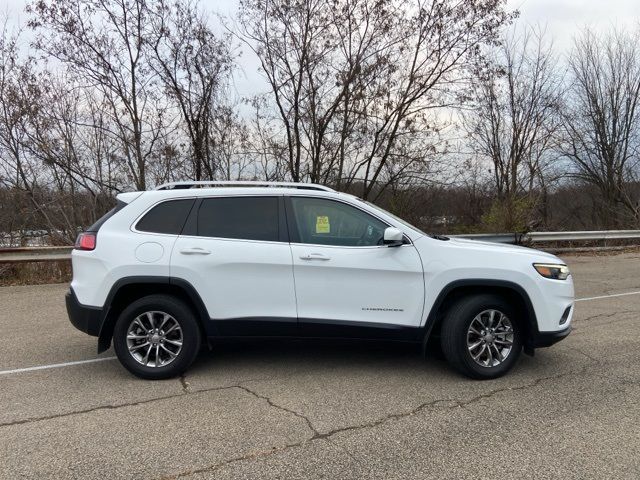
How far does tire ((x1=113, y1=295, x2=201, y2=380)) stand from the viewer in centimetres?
471

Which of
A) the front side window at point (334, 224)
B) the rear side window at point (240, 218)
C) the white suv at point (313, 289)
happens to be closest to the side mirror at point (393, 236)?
the white suv at point (313, 289)

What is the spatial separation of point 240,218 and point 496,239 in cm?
1200

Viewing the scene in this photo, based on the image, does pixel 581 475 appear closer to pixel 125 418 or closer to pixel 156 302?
pixel 125 418

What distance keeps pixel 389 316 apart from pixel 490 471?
1770mm

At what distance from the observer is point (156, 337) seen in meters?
4.75

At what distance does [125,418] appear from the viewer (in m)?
3.91

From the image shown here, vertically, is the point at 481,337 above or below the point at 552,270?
below

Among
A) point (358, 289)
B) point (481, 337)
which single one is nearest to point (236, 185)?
point (358, 289)

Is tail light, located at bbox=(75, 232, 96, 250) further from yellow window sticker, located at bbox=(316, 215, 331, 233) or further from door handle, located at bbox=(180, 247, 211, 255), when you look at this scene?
yellow window sticker, located at bbox=(316, 215, 331, 233)

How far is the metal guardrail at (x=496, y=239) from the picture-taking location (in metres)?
10.5

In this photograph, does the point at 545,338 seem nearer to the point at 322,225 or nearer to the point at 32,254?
the point at 322,225

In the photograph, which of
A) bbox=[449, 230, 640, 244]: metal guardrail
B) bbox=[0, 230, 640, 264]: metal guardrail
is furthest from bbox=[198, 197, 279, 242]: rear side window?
bbox=[449, 230, 640, 244]: metal guardrail

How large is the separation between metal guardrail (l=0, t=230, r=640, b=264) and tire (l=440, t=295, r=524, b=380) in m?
5.68

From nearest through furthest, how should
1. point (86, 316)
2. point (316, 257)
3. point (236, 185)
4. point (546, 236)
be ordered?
1. point (316, 257)
2. point (86, 316)
3. point (236, 185)
4. point (546, 236)
